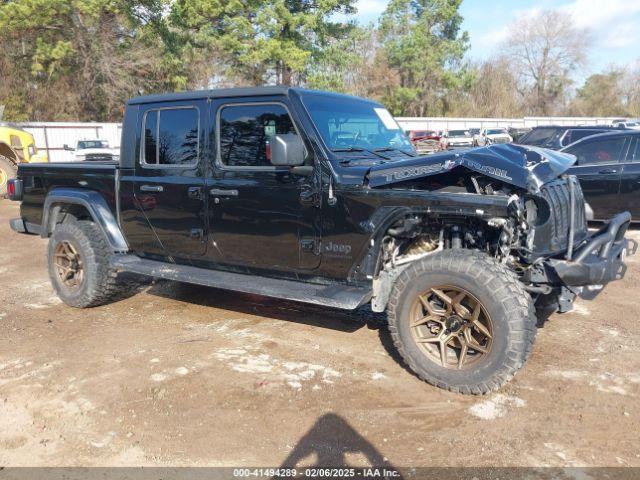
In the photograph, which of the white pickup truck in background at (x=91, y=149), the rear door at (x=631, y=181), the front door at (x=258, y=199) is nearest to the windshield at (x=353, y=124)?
the front door at (x=258, y=199)

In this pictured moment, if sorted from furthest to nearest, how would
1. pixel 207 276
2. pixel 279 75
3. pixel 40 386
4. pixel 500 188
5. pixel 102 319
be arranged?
pixel 279 75, pixel 102 319, pixel 207 276, pixel 40 386, pixel 500 188

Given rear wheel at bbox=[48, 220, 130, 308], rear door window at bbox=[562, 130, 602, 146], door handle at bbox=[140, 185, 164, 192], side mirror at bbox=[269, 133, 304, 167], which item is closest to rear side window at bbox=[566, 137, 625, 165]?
rear door window at bbox=[562, 130, 602, 146]

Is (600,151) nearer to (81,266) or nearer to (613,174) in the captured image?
(613,174)

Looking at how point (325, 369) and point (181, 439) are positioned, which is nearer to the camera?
point (181, 439)

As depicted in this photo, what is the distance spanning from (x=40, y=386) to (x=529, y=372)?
138 inches

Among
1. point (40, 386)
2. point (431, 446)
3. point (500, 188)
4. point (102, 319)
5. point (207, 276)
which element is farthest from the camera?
point (102, 319)

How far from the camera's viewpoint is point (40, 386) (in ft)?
12.7

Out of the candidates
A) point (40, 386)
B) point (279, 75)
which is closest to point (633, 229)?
point (40, 386)

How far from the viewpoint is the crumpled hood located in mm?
3352

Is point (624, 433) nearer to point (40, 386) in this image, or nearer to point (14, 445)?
point (14, 445)

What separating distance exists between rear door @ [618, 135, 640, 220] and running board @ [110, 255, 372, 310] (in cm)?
646

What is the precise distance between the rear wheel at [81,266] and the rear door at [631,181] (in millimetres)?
7470

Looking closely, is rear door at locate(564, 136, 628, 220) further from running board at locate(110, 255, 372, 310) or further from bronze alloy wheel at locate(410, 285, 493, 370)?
running board at locate(110, 255, 372, 310)

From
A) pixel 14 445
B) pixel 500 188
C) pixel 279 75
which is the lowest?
pixel 14 445
